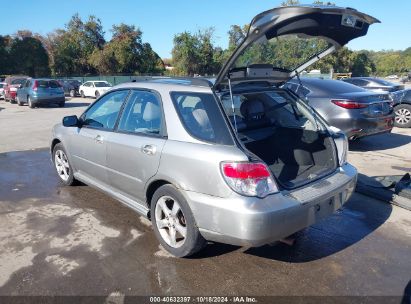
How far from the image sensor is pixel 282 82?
4121 millimetres

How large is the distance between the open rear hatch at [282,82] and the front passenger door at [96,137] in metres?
1.44

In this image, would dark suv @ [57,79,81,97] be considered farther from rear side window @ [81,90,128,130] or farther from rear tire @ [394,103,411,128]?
rear side window @ [81,90,128,130]

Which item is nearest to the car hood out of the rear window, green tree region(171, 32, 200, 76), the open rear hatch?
the open rear hatch

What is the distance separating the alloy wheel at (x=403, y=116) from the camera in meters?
10.7

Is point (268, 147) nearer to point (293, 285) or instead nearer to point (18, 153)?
point (293, 285)

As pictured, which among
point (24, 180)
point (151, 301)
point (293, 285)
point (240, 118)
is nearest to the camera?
point (151, 301)

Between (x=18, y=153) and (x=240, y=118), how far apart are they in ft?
19.8

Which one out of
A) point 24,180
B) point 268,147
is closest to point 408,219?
point 268,147

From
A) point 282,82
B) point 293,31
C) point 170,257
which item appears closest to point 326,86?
point 282,82

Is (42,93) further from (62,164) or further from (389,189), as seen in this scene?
(389,189)

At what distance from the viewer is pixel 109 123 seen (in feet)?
14.2

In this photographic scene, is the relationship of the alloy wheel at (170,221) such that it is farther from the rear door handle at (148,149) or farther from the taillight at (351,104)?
the taillight at (351,104)

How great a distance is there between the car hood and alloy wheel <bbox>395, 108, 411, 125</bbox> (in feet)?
26.8

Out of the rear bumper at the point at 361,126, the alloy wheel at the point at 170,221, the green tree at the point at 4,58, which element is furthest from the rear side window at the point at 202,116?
the green tree at the point at 4,58
